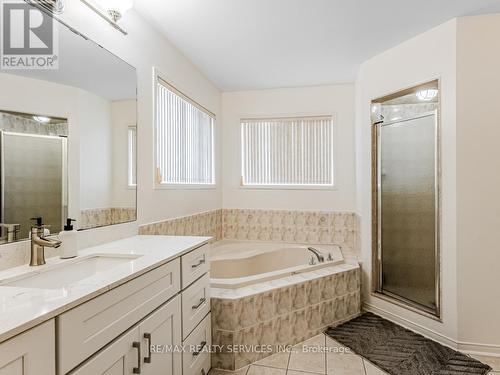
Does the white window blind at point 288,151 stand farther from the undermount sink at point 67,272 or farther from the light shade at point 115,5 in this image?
the undermount sink at point 67,272

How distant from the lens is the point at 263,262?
327 centimetres

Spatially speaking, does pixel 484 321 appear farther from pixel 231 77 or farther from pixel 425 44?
pixel 231 77

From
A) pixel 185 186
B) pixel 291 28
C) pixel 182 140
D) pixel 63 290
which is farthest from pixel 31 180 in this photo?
pixel 291 28

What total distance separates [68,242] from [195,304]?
75 cm

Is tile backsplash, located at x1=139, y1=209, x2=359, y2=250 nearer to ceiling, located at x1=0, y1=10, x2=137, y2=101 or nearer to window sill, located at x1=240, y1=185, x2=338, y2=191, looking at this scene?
window sill, located at x1=240, y1=185, x2=338, y2=191

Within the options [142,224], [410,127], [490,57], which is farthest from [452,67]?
[142,224]

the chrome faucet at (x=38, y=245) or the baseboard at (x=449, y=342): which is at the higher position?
the chrome faucet at (x=38, y=245)

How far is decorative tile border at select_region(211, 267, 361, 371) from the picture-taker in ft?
6.49

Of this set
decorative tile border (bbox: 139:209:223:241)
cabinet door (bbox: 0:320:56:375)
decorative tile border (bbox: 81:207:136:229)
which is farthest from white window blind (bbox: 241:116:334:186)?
cabinet door (bbox: 0:320:56:375)

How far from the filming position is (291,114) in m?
3.69

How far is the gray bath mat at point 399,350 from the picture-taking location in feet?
6.36

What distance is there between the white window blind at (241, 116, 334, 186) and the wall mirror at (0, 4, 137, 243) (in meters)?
2.02

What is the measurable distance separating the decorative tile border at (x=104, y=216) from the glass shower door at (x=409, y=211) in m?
2.24

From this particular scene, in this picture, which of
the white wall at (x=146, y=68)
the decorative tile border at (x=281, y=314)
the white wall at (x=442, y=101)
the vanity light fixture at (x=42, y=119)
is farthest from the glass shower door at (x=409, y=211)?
the vanity light fixture at (x=42, y=119)
